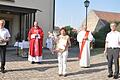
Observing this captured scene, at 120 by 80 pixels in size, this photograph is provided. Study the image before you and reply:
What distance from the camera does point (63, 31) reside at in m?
11.1

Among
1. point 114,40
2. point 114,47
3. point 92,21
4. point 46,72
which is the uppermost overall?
point 92,21

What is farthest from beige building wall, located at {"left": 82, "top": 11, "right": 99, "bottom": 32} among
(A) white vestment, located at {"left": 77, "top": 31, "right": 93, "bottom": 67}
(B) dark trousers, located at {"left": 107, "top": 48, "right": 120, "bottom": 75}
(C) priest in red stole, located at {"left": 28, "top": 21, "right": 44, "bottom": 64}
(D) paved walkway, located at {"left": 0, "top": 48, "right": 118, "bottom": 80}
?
(B) dark trousers, located at {"left": 107, "top": 48, "right": 120, "bottom": 75}

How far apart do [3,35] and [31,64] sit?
3.06 metres

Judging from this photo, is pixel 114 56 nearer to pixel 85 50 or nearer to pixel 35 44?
pixel 85 50

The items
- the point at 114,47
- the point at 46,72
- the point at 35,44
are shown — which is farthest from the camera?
the point at 35,44

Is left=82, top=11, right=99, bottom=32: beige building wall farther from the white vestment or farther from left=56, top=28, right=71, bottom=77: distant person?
left=56, top=28, right=71, bottom=77: distant person

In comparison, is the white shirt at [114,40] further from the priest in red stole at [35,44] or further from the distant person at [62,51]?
the priest in red stole at [35,44]

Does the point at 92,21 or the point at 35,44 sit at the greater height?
the point at 92,21

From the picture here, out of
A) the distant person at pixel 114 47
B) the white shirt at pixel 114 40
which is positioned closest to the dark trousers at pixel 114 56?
the distant person at pixel 114 47

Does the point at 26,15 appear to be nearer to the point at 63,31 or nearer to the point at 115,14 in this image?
the point at 63,31

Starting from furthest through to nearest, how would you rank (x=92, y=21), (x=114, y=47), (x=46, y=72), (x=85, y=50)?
1. (x=92, y=21)
2. (x=85, y=50)
3. (x=46, y=72)
4. (x=114, y=47)

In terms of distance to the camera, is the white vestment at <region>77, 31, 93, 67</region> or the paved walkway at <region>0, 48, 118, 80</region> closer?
the paved walkway at <region>0, 48, 118, 80</region>

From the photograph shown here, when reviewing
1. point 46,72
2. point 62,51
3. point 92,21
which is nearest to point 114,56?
point 62,51

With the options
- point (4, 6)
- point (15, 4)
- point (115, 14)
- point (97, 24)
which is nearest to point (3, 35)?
point (4, 6)
